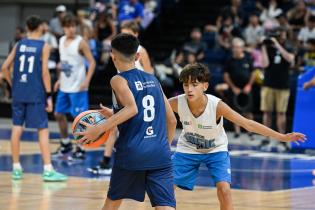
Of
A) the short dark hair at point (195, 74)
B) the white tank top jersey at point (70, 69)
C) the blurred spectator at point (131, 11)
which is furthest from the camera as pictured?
the blurred spectator at point (131, 11)

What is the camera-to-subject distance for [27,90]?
1168 cm

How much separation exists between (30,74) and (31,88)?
0.64ft

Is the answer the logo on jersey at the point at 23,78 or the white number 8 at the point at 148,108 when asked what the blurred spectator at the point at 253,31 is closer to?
the logo on jersey at the point at 23,78

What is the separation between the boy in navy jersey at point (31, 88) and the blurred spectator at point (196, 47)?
8.36 metres

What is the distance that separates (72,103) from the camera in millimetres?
14000

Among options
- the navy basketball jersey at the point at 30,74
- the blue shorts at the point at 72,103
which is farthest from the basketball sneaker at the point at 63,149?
the navy basketball jersey at the point at 30,74

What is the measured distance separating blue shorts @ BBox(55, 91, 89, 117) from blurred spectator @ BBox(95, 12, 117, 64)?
24.2 ft

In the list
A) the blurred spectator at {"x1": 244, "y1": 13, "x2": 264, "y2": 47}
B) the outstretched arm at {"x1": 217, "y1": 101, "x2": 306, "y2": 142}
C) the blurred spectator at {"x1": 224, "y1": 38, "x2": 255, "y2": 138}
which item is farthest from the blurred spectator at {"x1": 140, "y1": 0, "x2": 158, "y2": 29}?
the outstretched arm at {"x1": 217, "y1": 101, "x2": 306, "y2": 142}

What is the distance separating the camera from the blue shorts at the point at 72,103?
45.9 ft

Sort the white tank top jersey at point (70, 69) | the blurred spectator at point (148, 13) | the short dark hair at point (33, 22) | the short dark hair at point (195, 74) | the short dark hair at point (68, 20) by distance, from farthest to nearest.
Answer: the blurred spectator at point (148, 13)
the white tank top jersey at point (70, 69)
the short dark hair at point (68, 20)
the short dark hair at point (33, 22)
the short dark hair at point (195, 74)

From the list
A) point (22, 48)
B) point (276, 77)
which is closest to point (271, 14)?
point (276, 77)

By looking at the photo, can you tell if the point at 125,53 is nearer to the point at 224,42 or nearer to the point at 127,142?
the point at 127,142

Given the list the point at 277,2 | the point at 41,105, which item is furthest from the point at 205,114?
the point at 277,2

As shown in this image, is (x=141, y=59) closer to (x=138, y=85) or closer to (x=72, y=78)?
(x=72, y=78)
